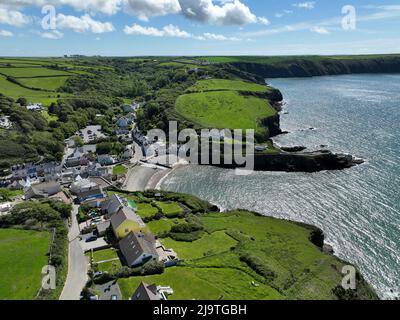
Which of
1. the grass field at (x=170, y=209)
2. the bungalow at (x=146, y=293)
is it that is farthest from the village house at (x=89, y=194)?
the bungalow at (x=146, y=293)

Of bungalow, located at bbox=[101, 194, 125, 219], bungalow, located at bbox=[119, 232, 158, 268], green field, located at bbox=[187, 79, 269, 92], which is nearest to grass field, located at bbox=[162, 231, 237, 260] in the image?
bungalow, located at bbox=[119, 232, 158, 268]

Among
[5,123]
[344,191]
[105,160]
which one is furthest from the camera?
[5,123]

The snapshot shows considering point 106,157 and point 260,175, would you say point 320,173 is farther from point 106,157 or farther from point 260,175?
point 106,157

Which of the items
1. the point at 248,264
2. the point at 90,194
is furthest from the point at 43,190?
the point at 248,264

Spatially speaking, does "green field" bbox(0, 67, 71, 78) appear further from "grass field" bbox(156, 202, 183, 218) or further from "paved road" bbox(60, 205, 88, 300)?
"paved road" bbox(60, 205, 88, 300)

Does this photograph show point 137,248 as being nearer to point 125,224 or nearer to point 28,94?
point 125,224

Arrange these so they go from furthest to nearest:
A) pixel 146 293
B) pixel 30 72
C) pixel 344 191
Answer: pixel 30 72 → pixel 344 191 → pixel 146 293
